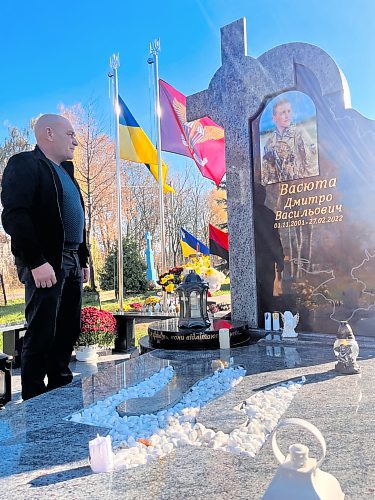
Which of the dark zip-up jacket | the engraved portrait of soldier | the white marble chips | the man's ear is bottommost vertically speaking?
the white marble chips

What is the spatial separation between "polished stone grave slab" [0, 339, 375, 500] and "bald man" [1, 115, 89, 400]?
0.26 meters

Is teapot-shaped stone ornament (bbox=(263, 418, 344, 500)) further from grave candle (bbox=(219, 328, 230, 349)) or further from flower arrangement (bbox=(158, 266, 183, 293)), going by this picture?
flower arrangement (bbox=(158, 266, 183, 293))

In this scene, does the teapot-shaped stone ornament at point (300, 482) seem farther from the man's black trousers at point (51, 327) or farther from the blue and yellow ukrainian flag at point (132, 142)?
the blue and yellow ukrainian flag at point (132, 142)

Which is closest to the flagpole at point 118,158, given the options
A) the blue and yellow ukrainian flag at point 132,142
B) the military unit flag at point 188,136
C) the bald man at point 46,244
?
the blue and yellow ukrainian flag at point 132,142

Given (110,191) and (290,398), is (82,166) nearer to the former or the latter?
(110,191)

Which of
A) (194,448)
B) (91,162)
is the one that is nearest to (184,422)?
(194,448)

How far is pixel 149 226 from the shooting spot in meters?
23.7

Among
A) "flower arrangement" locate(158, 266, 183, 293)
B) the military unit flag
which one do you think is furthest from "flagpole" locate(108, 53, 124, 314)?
"flower arrangement" locate(158, 266, 183, 293)

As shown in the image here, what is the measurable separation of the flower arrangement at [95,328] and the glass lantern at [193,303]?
1.50 meters

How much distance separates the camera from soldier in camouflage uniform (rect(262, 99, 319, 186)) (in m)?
4.59

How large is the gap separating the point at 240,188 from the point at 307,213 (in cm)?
82

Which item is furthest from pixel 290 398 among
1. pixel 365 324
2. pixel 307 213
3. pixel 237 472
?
pixel 307 213

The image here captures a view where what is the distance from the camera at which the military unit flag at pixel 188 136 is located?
30.7ft

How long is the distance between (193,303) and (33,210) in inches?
79.8
